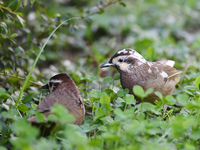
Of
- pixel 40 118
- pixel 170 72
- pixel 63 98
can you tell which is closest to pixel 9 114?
pixel 40 118

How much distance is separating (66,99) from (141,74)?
1.18m

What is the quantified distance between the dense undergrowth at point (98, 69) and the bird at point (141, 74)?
0.18 metres

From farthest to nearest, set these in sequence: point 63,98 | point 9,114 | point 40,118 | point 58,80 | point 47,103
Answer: point 58,80 < point 63,98 < point 47,103 < point 9,114 < point 40,118

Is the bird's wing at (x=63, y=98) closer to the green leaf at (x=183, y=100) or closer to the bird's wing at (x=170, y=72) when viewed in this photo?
the green leaf at (x=183, y=100)

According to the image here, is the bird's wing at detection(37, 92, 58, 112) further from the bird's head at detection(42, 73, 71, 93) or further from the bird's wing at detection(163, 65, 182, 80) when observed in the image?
the bird's wing at detection(163, 65, 182, 80)

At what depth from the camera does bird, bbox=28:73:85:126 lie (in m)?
3.27

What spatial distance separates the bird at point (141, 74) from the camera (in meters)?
3.95

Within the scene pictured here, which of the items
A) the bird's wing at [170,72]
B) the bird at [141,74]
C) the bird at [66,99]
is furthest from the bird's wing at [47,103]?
the bird's wing at [170,72]

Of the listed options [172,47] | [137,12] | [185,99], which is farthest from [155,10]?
[185,99]

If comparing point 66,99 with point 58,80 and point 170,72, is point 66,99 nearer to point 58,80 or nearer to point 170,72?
point 58,80

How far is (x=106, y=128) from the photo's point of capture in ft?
10.1

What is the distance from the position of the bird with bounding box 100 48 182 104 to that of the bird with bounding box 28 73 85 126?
0.82 metres

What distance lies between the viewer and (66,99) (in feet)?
11.1

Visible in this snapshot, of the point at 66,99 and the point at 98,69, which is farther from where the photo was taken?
the point at 98,69
